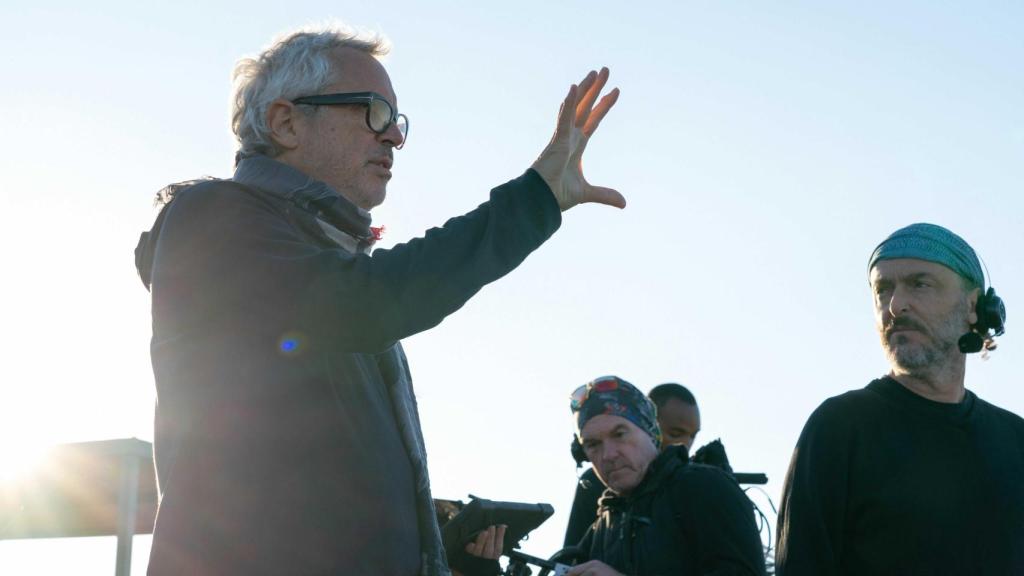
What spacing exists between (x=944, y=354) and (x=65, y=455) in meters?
7.96

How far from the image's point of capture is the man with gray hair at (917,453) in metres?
4.25

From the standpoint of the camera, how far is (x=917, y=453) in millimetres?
4422

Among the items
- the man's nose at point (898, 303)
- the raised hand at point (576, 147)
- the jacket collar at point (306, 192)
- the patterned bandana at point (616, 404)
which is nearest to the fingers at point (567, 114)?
the raised hand at point (576, 147)

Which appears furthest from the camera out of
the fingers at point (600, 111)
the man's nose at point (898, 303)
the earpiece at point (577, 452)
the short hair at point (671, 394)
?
the short hair at point (671, 394)

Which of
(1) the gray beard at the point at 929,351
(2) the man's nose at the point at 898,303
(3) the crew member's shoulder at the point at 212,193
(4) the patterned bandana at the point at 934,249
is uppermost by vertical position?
(4) the patterned bandana at the point at 934,249

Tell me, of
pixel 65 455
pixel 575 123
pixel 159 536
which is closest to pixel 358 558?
pixel 159 536

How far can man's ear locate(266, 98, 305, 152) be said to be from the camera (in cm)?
310

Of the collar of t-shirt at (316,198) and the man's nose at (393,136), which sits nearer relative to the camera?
the collar of t-shirt at (316,198)

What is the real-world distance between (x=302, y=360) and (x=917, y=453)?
2.58m

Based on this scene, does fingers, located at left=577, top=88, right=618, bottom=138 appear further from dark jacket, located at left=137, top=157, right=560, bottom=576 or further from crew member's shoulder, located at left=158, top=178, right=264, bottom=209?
crew member's shoulder, located at left=158, top=178, right=264, bottom=209

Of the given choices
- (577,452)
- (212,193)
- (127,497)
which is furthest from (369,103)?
(127,497)

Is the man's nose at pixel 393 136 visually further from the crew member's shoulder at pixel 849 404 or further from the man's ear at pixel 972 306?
the man's ear at pixel 972 306

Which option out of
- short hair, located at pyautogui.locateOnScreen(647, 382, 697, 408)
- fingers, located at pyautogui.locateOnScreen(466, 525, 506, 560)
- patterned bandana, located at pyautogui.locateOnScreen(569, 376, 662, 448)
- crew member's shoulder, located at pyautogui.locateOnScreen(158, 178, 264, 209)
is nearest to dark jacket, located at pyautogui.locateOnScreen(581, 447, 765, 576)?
patterned bandana, located at pyautogui.locateOnScreen(569, 376, 662, 448)

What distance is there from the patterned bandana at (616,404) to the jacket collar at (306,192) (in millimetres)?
2846
